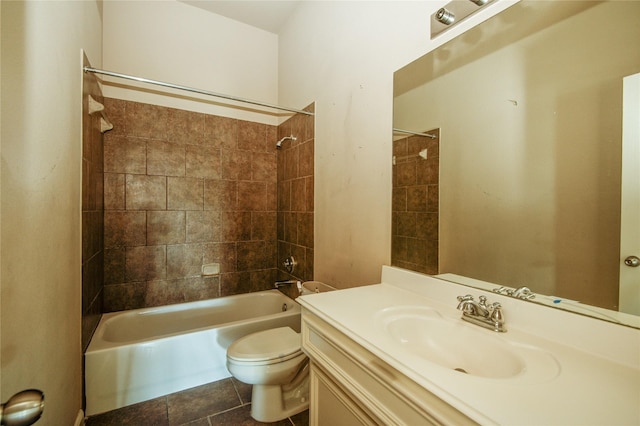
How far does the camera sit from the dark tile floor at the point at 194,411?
1.48 meters

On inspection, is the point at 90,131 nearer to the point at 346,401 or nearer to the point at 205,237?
the point at 205,237

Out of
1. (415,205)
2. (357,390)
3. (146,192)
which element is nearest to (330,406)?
(357,390)

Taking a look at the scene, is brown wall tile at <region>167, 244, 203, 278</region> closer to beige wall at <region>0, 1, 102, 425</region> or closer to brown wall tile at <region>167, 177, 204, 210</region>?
brown wall tile at <region>167, 177, 204, 210</region>

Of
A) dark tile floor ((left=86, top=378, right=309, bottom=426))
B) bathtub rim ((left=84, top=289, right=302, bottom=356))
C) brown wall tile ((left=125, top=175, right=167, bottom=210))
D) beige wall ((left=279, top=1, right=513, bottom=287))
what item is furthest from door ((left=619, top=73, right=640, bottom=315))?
brown wall tile ((left=125, top=175, right=167, bottom=210))

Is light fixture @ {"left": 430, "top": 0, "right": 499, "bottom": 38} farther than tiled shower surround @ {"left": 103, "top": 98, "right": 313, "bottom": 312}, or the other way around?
tiled shower surround @ {"left": 103, "top": 98, "right": 313, "bottom": 312}

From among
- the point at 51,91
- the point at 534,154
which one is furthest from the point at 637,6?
the point at 51,91

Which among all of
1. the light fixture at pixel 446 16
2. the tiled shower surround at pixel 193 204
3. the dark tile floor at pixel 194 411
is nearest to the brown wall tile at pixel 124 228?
the tiled shower surround at pixel 193 204

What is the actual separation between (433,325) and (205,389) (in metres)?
1.60

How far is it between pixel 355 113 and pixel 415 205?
0.71 meters

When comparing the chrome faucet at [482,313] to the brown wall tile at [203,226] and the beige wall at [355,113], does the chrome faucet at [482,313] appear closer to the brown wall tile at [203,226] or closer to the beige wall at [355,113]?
the beige wall at [355,113]

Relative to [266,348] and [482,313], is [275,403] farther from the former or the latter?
[482,313]

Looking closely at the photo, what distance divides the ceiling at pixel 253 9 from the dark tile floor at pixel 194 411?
3.00 m

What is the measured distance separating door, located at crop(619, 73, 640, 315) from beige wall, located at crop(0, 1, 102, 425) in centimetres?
158

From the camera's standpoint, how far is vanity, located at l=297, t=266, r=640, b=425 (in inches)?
19.9
